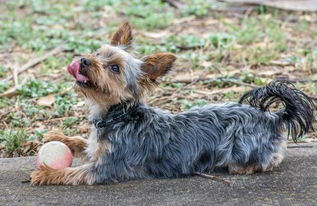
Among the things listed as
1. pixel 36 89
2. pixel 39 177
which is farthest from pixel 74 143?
pixel 36 89

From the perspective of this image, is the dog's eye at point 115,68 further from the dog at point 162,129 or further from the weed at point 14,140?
the weed at point 14,140

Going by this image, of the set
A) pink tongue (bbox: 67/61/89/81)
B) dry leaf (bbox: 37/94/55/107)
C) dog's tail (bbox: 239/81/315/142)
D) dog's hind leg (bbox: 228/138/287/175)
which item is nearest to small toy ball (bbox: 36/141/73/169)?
pink tongue (bbox: 67/61/89/81)

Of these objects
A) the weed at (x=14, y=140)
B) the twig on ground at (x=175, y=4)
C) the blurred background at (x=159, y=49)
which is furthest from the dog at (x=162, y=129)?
the twig on ground at (x=175, y=4)

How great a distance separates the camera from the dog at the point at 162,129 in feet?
18.9

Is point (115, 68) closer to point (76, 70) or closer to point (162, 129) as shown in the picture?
point (76, 70)

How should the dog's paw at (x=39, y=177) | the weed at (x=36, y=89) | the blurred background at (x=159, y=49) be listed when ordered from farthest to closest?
the weed at (x=36, y=89) < the blurred background at (x=159, y=49) < the dog's paw at (x=39, y=177)

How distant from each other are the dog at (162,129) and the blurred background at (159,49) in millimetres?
808

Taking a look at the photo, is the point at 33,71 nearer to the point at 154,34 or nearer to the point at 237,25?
the point at 154,34

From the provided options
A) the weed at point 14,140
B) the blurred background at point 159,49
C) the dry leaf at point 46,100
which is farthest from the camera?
the dry leaf at point 46,100

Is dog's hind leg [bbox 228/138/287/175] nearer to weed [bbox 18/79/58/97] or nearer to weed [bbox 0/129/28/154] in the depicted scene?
weed [bbox 0/129/28/154]

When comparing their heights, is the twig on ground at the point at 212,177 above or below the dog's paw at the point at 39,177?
below

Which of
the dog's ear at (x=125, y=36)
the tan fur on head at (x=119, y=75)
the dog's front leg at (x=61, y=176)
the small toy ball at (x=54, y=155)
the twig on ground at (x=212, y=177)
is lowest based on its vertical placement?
the twig on ground at (x=212, y=177)

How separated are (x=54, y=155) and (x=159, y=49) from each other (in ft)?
14.1

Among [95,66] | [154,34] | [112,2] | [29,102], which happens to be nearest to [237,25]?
[154,34]
